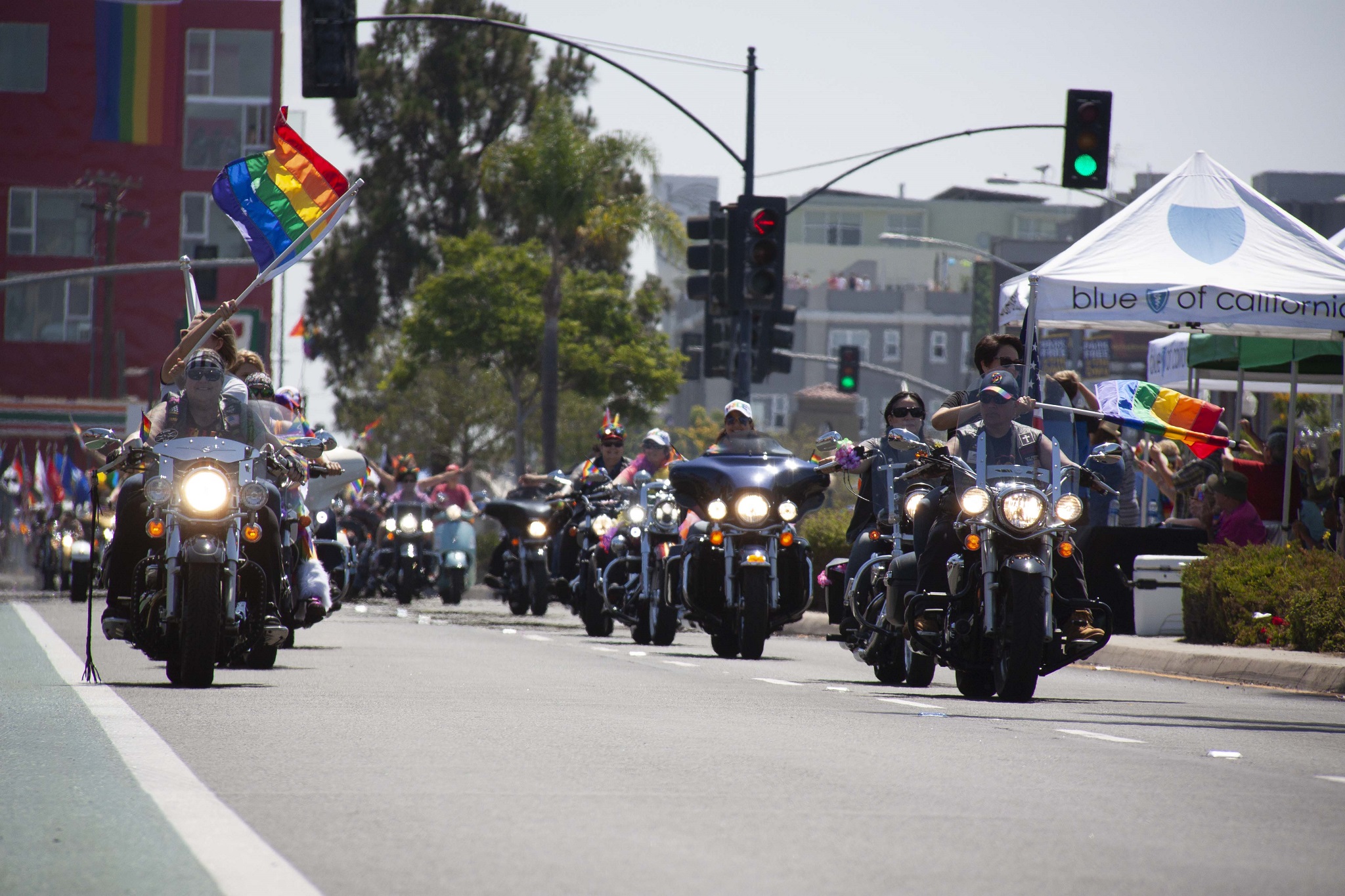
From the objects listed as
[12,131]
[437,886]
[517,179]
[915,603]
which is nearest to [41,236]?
[12,131]

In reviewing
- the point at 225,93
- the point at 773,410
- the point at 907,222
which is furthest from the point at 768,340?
the point at 907,222

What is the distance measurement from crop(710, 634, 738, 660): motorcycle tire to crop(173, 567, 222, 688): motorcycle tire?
511 cm

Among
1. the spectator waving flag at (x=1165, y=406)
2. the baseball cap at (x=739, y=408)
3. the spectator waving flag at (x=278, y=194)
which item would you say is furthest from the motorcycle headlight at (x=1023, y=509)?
the spectator waving flag at (x=278, y=194)

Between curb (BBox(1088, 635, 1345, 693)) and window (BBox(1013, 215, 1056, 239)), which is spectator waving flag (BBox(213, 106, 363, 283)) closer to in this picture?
curb (BBox(1088, 635, 1345, 693))

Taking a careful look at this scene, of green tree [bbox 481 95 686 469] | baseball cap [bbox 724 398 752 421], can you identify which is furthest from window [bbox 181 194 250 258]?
baseball cap [bbox 724 398 752 421]

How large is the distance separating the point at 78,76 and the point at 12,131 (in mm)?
2791

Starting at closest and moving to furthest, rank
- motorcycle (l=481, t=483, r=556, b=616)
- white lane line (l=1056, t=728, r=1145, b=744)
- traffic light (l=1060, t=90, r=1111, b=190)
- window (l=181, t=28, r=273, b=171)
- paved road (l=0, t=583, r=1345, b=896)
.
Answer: paved road (l=0, t=583, r=1345, b=896), white lane line (l=1056, t=728, r=1145, b=744), traffic light (l=1060, t=90, r=1111, b=190), motorcycle (l=481, t=483, r=556, b=616), window (l=181, t=28, r=273, b=171)

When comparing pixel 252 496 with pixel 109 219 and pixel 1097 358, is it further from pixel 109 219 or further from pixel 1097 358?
pixel 1097 358

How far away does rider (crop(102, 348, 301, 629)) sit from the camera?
1038 centimetres

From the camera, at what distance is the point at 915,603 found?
35.2 feet

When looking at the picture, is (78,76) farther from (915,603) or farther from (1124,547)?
(915,603)

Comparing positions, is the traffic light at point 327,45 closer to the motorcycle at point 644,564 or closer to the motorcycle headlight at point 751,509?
the motorcycle at point 644,564

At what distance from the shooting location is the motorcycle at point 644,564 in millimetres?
16469

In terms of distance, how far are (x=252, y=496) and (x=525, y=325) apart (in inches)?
1650
